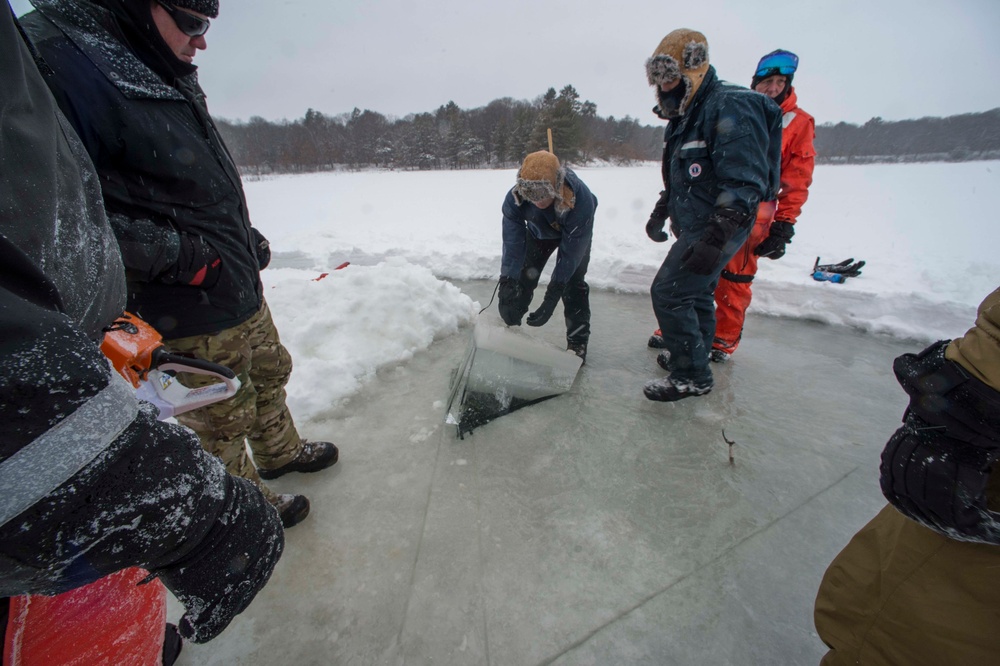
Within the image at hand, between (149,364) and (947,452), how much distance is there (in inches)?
65.6

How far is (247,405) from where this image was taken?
1514mm

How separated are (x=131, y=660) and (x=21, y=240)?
32.4 inches

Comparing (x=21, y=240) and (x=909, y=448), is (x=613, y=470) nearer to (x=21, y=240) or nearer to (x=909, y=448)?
(x=909, y=448)

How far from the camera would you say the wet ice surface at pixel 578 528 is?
4.27 feet

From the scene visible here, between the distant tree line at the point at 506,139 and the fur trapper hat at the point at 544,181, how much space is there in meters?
29.8

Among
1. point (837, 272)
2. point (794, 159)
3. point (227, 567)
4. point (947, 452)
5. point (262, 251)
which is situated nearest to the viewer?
point (227, 567)

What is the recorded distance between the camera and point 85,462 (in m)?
0.44

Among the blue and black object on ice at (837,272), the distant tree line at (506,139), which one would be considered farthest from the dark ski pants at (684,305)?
the distant tree line at (506,139)

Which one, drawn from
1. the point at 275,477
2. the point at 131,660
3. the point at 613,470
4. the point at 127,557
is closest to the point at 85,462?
the point at 127,557

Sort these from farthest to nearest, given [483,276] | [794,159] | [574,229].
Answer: [483,276]
[794,159]
[574,229]

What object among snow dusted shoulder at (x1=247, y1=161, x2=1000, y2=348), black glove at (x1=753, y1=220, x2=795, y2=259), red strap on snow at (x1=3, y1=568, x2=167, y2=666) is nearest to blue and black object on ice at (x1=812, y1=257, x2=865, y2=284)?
snow dusted shoulder at (x1=247, y1=161, x2=1000, y2=348)

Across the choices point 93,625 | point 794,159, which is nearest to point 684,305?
point 794,159

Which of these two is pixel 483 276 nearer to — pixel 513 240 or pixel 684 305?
pixel 513 240

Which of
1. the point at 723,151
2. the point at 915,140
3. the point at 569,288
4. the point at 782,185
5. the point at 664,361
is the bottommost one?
→ the point at 664,361
